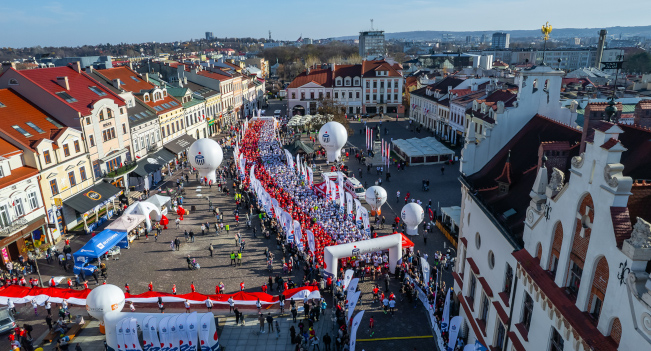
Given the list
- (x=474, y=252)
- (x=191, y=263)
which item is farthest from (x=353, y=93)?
(x=474, y=252)

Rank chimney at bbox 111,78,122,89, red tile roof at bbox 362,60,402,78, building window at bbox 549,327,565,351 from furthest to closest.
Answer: red tile roof at bbox 362,60,402,78
chimney at bbox 111,78,122,89
building window at bbox 549,327,565,351

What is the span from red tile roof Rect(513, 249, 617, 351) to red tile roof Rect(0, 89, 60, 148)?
36683 millimetres

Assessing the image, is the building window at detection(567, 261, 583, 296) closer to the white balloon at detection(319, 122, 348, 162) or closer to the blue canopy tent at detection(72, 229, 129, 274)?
the blue canopy tent at detection(72, 229, 129, 274)

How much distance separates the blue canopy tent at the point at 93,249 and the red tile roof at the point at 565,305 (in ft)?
90.4

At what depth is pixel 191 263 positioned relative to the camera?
3009cm

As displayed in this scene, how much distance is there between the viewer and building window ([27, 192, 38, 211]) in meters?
32.2

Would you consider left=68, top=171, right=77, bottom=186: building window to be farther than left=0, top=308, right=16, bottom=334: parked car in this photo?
Yes

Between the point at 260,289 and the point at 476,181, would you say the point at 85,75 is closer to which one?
the point at 260,289

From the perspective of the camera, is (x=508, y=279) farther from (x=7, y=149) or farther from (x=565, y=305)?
(x=7, y=149)

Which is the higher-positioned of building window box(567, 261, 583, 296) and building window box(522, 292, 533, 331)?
building window box(567, 261, 583, 296)

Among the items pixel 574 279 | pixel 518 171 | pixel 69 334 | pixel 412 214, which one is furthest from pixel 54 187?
pixel 574 279

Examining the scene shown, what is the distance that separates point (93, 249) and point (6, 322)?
695 cm

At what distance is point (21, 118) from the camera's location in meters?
36.5

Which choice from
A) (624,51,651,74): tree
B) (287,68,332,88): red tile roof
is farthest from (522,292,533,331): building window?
(624,51,651,74): tree
